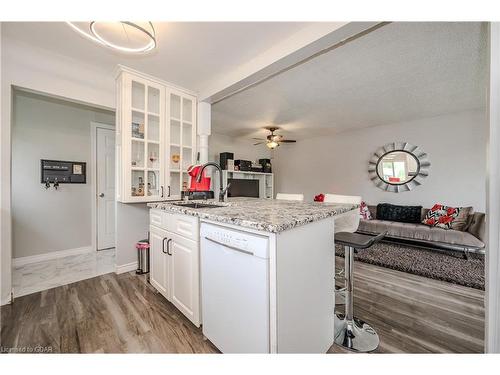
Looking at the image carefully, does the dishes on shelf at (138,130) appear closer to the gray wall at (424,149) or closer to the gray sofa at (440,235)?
the gray sofa at (440,235)

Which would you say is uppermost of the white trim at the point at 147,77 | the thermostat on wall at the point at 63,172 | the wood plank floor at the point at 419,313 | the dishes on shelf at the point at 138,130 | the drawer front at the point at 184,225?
the white trim at the point at 147,77

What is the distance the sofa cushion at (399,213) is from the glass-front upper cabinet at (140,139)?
4.14 metres

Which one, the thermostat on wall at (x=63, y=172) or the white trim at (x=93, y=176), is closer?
the thermostat on wall at (x=63, y=172)

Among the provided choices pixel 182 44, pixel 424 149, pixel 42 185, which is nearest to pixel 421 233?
pixel 424 149

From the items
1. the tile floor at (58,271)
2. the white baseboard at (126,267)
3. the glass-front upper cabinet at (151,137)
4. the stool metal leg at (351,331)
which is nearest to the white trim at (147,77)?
the glass-front upper cabinet at (151,137)

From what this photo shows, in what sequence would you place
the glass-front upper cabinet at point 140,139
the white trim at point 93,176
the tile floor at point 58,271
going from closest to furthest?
1. the tile floor at point 58,271
2. the glass-front upper cabinet at point 140,139
3. the white trim at point 93,176

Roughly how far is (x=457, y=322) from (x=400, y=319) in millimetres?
412

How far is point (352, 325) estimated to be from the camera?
1.49 m

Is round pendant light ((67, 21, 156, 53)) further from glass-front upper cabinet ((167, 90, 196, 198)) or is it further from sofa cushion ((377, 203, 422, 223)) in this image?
sofa cushion ((377, 203, 422, 223))

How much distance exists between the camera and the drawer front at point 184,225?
143cm

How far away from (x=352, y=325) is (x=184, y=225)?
1427 mm

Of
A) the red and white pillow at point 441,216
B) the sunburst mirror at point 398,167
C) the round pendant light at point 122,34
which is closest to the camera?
the round pendant light at point 122,34
